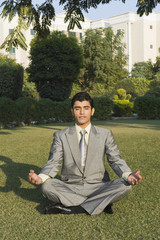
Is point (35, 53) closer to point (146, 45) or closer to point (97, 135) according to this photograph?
point (97, 135)

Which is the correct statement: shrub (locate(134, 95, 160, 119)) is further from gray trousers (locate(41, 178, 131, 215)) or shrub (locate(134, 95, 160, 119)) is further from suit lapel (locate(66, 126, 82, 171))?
gray trousers (locate(41, 178, 131, 215))

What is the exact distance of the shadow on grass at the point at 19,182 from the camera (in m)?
4.85

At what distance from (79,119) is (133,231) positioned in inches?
56.0

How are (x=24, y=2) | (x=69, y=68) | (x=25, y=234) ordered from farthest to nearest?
(x=69, y=68) → (x=24, y=2) → (x=25, y=234)

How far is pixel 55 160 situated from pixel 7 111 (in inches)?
584

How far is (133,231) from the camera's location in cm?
351

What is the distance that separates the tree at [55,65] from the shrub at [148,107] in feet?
17.3

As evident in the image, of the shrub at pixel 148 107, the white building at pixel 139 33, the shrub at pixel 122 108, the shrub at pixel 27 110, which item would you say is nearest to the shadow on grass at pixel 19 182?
the shrub at pixel 27 110

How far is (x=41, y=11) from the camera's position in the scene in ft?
24.1

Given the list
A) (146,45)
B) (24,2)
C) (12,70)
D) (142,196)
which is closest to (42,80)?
(12,70)

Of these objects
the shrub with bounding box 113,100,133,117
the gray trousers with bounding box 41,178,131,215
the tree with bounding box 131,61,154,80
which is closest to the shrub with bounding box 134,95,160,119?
the shrub with bounding box 113,100,133,117

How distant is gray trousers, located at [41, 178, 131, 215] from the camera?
3929 millimetres

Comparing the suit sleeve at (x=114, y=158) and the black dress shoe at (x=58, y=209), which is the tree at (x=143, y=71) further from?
the black dress shoe at (x=58, y=209)

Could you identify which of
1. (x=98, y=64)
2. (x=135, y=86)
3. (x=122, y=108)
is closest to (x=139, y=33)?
(x=135, y=86)
